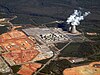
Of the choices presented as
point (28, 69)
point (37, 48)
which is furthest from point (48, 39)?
point (28, 69)

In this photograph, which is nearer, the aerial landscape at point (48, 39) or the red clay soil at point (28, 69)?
the red clay soil at point (28, 69)

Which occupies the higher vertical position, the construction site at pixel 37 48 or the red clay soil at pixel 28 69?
the construction site at pixel 37 48

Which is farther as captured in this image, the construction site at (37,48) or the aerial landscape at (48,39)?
the aerial landscape at (48,39)

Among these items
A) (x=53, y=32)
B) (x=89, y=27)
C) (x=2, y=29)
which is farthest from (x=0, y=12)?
(x=89, y=27)

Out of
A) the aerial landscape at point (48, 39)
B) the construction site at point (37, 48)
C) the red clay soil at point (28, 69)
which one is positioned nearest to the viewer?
the red clay soil at point (28, 69)

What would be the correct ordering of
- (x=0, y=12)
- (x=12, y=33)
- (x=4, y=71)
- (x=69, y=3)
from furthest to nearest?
(x=69, y=3)
(x=0, y=12)
(x=12, y=33)
(x=4, y=71)

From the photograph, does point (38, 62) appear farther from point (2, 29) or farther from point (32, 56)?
point (2, 29)

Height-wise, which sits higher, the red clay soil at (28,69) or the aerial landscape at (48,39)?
A: the aerial landscape at (48,39)

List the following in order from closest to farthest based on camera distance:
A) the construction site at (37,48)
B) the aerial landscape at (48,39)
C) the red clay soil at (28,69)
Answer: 1. the red clay soil at (28,69)
2. the construction site at (37,48)
3. the aerial landscape at (48,39)
